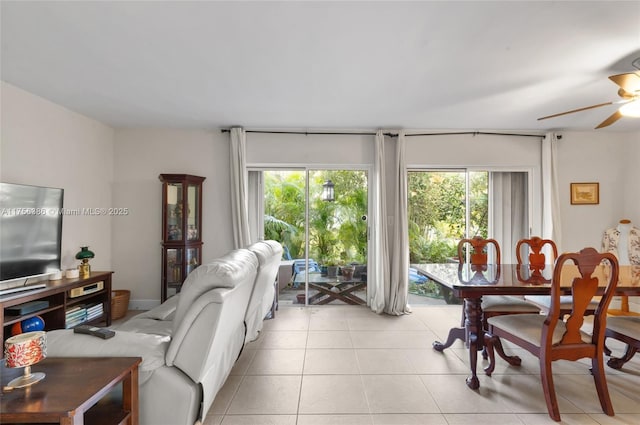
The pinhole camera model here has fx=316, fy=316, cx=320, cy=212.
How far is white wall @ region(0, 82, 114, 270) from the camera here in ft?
9.26

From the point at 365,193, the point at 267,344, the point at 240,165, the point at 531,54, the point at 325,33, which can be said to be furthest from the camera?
the point at 365,193

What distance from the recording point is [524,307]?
2.66 m

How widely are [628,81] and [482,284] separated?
168cm

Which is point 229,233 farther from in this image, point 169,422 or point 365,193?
point 169,422

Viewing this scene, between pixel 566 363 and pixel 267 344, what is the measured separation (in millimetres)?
2585

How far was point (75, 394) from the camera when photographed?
1.18m

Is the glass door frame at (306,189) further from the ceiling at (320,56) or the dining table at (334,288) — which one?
the ceiling at (320,56)

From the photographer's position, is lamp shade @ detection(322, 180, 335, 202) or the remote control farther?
lamp shade @ detection(322, 180, 335, 202)

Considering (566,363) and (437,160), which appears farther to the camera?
(437,160)

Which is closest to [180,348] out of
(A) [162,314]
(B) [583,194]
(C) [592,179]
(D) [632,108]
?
(A) [162,314]

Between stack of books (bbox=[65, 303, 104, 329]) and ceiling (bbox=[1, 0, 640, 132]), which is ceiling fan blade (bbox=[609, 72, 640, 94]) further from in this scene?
stack of books (bbox=[65, 303, 104, 329])

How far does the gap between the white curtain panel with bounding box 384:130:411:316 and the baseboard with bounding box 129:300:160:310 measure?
3.03m

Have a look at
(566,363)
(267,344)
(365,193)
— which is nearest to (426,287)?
(365,193)

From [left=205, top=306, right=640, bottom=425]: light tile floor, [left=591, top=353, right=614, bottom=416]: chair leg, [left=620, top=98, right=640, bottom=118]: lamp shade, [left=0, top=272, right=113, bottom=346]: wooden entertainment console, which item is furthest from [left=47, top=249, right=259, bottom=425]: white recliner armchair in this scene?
[left=620, top=98, right=640, bottom=118]: lamp shade
